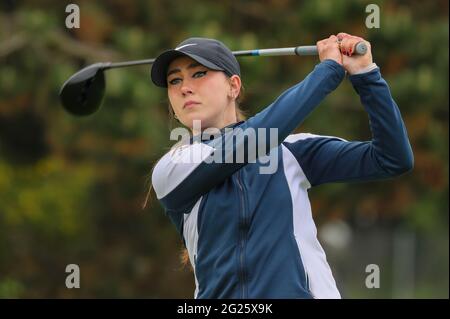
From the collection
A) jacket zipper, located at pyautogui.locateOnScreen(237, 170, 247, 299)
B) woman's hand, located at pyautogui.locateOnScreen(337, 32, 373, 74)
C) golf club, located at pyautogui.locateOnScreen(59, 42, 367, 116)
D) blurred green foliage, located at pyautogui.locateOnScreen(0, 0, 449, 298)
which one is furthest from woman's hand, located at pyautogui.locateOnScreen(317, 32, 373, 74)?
blurred green foliage, located at pyautogui.locateOnScreen(0, 0, 449, 298)

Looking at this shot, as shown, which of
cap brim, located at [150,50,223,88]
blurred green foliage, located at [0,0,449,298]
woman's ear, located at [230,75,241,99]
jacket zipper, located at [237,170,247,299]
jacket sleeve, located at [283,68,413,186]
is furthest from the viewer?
blurred green foliage, located at [0,0,449,298]

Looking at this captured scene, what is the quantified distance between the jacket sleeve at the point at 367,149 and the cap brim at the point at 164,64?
1.25ft

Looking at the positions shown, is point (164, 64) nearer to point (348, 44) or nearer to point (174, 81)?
point (174, 81)

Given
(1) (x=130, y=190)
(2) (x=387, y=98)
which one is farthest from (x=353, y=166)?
(1) (x=130, y=190)

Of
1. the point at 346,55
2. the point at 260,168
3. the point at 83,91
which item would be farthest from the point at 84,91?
the point at 346,55

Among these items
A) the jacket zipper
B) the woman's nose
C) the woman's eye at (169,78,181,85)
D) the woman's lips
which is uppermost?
the woman's eye at (169,78,181,85)

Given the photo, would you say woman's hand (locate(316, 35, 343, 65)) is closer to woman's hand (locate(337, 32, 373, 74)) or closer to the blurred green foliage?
woman's hand (locate(337, 32, 373, 74))

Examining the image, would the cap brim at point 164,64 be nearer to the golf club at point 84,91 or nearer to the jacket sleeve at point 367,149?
the jacket sleeve at point 367,149

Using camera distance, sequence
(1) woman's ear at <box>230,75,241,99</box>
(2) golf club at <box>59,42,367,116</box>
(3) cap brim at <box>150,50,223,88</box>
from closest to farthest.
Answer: (3) cap brim at <box>150,50,223,88</box> → (1) woman's ear at <box>230,75,241,99</box> → (2) golf club at <box>59,42,367,116</box>

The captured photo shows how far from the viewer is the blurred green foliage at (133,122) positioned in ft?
37.9

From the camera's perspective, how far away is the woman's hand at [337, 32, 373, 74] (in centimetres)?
344

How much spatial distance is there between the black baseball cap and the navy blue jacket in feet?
0.83

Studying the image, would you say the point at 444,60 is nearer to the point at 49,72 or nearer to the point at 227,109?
the point at 49,72

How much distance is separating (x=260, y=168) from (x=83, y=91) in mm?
1899
